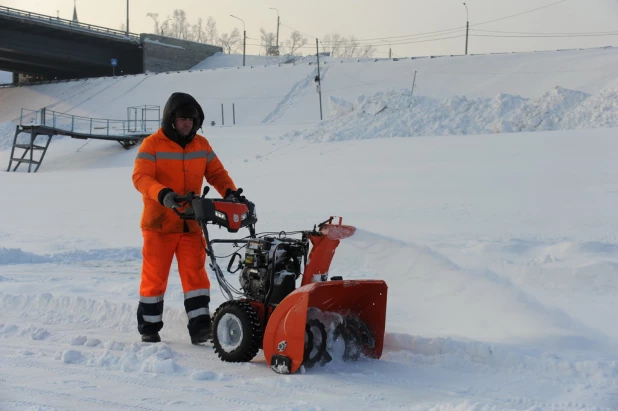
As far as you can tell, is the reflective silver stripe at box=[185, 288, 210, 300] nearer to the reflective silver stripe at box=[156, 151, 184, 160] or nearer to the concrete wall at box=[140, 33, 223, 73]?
the reflective silver stripe at box=[156, 151, 184, 160]

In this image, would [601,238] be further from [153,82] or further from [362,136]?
[153,82]

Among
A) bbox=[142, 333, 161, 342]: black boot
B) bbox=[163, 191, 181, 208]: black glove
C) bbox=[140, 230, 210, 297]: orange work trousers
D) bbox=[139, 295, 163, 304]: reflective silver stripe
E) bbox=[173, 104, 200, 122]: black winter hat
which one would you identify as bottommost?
bbox=[142, 333, 161, 342]: black boot

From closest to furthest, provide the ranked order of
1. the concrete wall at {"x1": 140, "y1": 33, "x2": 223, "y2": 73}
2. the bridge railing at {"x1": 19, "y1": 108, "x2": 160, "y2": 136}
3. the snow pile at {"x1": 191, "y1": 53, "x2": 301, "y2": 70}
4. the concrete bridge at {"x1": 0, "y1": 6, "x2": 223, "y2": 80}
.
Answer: the bridge railing at {"x1": 19, "y1": 108, "x2": 160, "y2": 136} → the concrete bridge at {"x1": 0, "y1": 6, "x2": 223, "y2": 80} → the concrete wall at {"x1": 140, "y1": 33, "x2": 223, "y2": 73} → the snow pile at {"x1": 191, "y1": 53, "x2": 301, "y2": 70}

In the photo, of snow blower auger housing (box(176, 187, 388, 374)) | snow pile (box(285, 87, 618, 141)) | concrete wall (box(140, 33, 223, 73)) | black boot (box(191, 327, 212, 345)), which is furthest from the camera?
concrete wall (box(140, 33, 223, 73))

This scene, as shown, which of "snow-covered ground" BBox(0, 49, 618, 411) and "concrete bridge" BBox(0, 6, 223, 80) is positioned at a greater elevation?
"concrete bridge" BBox(0, 6, 223, 80)

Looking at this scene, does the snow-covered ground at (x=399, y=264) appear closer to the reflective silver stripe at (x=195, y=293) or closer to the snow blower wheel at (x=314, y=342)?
the snow blower wheel at (x=314, y=342)

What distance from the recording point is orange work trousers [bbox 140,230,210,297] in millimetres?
4684

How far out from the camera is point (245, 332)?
4184 millimetres

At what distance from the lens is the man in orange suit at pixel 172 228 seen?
4.65 metres

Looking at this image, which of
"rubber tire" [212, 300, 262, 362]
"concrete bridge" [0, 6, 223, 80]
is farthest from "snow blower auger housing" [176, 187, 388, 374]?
"concrete bridge" [0, 6, 223, 80]

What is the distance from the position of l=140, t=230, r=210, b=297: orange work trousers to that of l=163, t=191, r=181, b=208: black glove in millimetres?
494

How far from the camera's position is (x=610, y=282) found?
616 cm

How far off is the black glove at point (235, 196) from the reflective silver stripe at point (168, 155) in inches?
16.8

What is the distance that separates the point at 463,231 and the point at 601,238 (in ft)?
5.58
